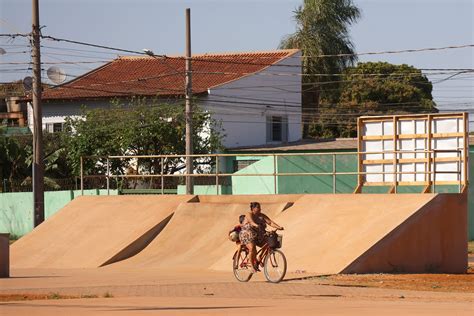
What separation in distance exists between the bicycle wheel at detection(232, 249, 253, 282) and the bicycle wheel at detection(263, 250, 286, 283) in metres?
0.48

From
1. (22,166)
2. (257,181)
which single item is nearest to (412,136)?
(257,181)

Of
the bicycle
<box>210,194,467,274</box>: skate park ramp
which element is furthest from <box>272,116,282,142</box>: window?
the bicycle

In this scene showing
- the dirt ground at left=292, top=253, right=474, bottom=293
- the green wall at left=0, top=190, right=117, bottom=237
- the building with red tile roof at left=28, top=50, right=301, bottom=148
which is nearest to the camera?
the dirt ground at left=292, top=253, right=474, bottom=293

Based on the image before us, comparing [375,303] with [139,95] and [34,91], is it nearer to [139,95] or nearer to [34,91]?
[34,91]

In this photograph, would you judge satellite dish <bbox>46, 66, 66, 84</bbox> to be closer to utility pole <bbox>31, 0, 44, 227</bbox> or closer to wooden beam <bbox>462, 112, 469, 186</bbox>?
utility pole <bbox>31, 0, 44, 227</bbox>

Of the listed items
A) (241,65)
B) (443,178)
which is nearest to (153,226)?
(443,178)

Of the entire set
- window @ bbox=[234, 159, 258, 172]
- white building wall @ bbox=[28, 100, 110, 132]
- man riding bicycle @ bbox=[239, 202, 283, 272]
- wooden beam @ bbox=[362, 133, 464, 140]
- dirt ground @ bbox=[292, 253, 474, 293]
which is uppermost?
white building wall @ bbox=[28, 100, 110, 132]

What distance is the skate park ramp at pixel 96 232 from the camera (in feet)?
97.6

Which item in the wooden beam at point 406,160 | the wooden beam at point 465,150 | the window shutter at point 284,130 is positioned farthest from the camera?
the window shutter at point 284,130

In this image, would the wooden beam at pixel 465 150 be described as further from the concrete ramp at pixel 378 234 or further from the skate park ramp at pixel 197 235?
the skate park ramp at pixel 197 235

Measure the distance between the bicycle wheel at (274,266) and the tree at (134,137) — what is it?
27.4 m

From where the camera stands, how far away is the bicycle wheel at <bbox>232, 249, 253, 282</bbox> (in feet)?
73.8

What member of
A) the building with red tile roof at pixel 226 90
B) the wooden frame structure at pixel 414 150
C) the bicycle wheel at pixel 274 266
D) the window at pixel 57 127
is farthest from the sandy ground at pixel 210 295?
the window at pixel 57 127

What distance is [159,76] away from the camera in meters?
61.2
